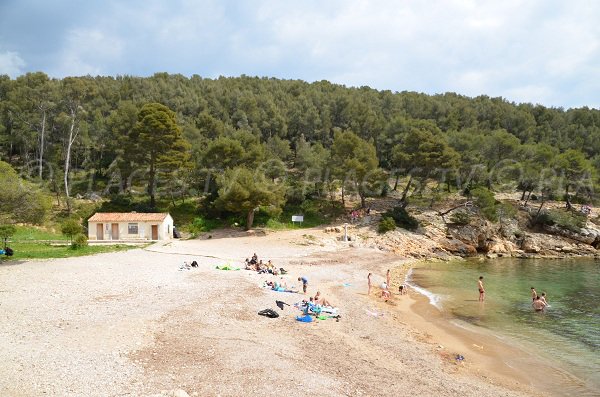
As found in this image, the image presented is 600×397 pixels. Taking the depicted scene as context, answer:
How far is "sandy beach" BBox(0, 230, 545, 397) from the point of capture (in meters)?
9.67

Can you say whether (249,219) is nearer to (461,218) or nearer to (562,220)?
(461,218)

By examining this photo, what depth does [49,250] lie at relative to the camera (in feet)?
92.4

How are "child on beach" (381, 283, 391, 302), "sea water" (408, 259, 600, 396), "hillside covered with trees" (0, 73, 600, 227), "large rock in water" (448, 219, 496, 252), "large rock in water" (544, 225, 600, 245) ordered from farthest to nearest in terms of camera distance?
"hillside covered with trees" (0, 73, 600, 227) < "large rock in water" (544, 225, 600, 245) < "large rock in water" (448, 219, 496, 252) < "child on beach" (381, 283, 391, 302) < "sea water" (408, 259, 600, 396)

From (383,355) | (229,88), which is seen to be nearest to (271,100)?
(229,88)

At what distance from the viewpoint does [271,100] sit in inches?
3403

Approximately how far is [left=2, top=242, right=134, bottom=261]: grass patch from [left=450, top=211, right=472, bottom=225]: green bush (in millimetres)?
33675

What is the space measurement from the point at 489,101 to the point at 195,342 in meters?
100

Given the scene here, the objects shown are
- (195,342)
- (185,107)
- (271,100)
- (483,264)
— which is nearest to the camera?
(195,342)

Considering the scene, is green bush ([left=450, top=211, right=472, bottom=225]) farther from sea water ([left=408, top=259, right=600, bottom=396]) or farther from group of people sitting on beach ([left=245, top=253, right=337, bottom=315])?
group of people sitting on beach ([left=245, top=253, right=337, bottom=315])

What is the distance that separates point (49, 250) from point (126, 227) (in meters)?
9.52

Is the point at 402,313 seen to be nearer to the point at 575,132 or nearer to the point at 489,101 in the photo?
the point at 575,132

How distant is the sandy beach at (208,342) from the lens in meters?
9.67

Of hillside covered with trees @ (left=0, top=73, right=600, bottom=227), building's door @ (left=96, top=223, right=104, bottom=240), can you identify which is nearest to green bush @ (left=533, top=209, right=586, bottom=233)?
hillside covered with trees @ (left=0, top=73, right=600, bottom=227)

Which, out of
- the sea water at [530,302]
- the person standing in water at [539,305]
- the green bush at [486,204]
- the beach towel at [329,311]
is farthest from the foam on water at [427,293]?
the green bush at [486,204]
